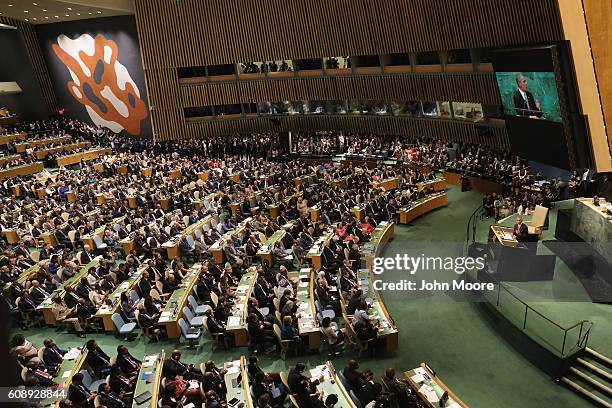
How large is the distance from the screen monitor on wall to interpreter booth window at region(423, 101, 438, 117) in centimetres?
658

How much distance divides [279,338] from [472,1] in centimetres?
1253

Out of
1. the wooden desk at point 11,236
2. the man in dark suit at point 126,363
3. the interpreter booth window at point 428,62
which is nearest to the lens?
the man in dark suit at point 126,363

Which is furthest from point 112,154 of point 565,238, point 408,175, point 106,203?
point 565,238

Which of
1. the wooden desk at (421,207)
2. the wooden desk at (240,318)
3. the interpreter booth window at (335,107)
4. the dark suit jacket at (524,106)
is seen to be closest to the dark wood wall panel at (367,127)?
the interpreter booth window at (335,107)

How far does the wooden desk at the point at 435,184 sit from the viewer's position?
17078mm

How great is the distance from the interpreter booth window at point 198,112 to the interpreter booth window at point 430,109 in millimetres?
11552

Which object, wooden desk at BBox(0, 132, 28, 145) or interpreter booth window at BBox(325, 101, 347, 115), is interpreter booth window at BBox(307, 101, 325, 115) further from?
wooden desk at BBox(0, 132, 28, 145)

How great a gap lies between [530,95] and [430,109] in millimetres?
8292

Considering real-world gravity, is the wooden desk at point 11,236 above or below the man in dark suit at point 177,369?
above

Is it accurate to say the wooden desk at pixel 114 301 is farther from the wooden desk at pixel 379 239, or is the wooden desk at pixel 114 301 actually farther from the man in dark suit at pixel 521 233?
the man in dark suit at pixel 521 233

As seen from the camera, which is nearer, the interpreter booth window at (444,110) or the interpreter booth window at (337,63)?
the interpreter booth window at (444,110)

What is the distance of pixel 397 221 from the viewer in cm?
1518

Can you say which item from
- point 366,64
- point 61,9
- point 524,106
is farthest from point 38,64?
point 524,106

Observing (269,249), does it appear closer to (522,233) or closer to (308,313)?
(308,313)
